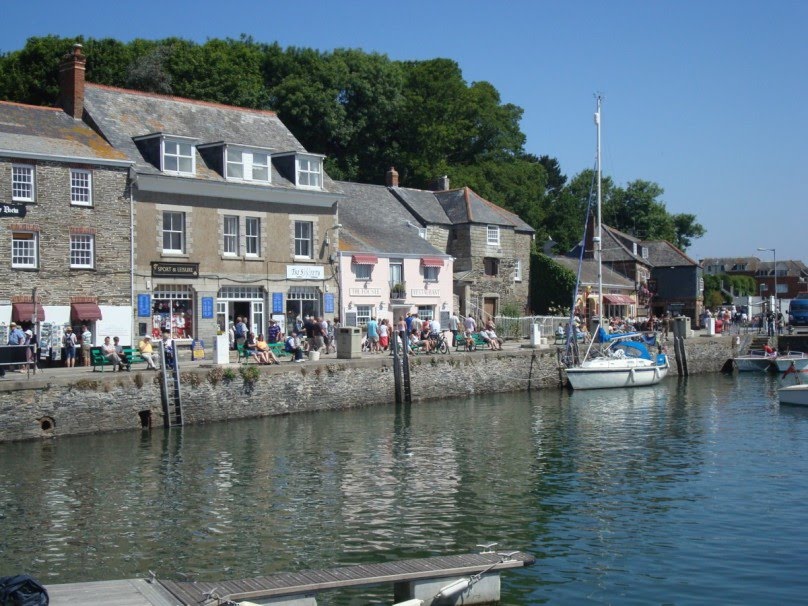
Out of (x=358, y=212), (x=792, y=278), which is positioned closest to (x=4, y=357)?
(x=358, y=212)

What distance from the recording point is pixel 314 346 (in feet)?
121

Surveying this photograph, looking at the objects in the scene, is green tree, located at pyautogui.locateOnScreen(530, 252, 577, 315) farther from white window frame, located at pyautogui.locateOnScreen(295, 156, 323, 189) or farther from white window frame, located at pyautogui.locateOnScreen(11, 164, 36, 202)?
white window frame, located at pyautogui.locateOnScreen(11, 164, 36, 202)

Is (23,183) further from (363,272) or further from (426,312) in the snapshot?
(426,312)

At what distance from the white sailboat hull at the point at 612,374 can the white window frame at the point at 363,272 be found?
10100 mm

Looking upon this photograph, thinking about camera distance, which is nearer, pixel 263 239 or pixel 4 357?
pixel 4 357

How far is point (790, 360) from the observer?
48906 millimetres

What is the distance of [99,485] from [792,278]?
115 m

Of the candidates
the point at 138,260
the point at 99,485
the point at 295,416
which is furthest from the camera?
the point at 138,260

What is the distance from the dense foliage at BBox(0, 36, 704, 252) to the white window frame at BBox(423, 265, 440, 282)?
1602 cm

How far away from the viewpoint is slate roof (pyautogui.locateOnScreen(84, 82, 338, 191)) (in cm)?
3709

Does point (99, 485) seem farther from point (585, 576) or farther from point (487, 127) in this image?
point (487, 127)

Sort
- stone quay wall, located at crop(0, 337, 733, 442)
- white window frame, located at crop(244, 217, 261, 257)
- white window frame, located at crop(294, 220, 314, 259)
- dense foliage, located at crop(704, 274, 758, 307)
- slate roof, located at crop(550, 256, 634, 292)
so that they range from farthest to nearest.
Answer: dense foliage, located at crop(704, 274, 758, 307)
slate roof, located at crop(550, 256, 634, 292)
white window frame, located at crop(294, 220, 314, 259)
white window frame, located at crop(244, 217, 261, 257)
stone quay wall, located at crop(0, 337, 733, 442)

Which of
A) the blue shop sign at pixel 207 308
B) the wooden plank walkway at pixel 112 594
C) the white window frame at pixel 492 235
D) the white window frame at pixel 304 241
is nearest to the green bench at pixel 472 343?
the white window frame at pixel 304 241

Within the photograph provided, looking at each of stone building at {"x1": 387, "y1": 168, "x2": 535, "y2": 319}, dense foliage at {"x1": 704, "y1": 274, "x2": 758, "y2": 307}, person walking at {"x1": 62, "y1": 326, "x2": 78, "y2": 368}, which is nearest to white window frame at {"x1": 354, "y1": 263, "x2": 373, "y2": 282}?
stone building at {"x1": 387, "y1": 168, "x2": 535, "y2": 319}
